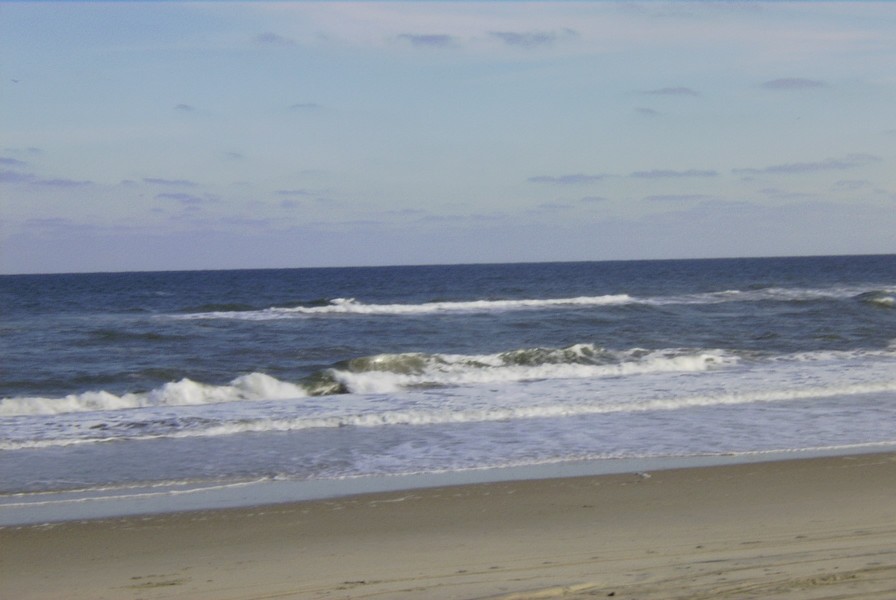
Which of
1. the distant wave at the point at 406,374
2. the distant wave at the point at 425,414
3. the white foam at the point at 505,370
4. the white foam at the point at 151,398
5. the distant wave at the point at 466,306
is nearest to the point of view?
the distant wave at the point at 425,414

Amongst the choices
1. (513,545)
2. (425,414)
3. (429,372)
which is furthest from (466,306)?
(513,545)

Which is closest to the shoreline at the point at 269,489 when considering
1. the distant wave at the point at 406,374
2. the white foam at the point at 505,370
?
the distant wave at the point at 406,374

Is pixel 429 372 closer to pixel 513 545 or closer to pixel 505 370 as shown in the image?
pixel 505 370

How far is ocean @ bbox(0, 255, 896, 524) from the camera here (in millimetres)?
9836

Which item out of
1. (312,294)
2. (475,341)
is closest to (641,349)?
(475,341)

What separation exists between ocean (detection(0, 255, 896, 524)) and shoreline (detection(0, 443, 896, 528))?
56 mm

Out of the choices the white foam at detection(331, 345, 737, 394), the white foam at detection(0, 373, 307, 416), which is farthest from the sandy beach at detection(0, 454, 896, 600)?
the white foam at detection(331, 345, 737, 394)

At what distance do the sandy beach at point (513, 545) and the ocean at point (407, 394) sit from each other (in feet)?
3.45

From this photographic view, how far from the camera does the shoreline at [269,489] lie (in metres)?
7.79

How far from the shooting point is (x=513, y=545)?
6.39 m

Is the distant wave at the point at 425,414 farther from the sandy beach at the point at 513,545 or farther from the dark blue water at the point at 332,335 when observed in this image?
the dark blue water at the point at 332,335

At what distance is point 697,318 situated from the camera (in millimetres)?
31516

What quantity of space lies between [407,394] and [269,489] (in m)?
7.39

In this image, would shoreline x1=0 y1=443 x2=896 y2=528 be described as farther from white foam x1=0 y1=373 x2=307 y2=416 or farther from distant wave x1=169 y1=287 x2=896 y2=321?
distant wave x1=169 y1=287 x2=896 y2=321
